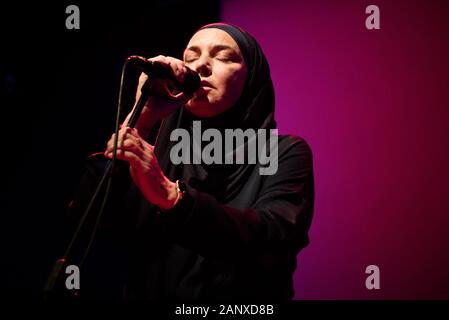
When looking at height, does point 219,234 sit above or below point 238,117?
below

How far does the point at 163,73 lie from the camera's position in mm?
1156

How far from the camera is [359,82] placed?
210 cm

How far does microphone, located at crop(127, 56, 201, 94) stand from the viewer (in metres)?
1.10

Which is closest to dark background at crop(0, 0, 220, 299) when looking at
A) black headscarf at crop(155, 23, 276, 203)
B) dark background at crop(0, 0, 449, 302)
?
dark background at crop(0, 0, 449, 302)

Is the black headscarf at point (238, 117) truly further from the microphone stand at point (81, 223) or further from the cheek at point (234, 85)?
the microphone stand at point (81, 223)

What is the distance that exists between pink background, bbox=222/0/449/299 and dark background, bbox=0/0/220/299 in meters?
1.07

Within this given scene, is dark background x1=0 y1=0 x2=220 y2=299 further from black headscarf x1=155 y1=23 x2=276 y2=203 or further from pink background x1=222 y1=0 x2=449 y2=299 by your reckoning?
pink background x1=222 y1=0 x2=449 y2=299

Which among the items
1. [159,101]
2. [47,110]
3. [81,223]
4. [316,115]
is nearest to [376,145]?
[316,115]
